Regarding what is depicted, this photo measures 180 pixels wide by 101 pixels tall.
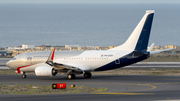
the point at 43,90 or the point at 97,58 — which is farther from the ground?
the point at 97,58

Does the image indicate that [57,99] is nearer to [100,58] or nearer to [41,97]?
[41,97]

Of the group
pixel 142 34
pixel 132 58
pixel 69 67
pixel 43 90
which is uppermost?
pixel 142 34

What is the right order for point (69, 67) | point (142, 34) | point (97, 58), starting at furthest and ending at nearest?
point (97, 58) < point (69, 67) < point (142, 34)

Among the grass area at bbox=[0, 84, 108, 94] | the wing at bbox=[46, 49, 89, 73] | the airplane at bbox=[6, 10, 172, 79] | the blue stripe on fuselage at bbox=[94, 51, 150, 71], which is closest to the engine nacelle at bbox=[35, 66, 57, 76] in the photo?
the airplane at bbox=[6, 10, 172, 79]

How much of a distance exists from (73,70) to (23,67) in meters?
8.19

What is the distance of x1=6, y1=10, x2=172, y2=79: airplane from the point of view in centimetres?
3966

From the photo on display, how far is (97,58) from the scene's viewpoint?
41562 mm

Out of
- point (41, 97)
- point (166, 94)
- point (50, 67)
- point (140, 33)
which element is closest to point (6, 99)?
point (41, 97)

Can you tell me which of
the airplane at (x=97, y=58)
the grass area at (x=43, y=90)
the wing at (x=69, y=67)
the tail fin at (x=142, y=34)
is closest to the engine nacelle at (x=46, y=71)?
the airplane at (x=97, y=58)

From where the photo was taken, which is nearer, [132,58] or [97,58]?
[132,58]

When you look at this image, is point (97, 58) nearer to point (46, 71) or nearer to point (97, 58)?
point (97, 58)

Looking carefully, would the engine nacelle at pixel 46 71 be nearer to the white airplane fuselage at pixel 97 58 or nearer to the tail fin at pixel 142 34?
the white airplane fuselage at pixel 97 58

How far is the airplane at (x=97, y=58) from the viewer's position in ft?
130

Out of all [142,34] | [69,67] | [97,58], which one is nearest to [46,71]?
[69,67]
